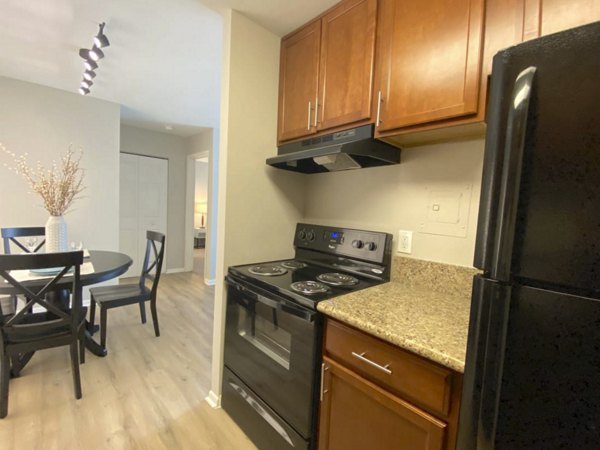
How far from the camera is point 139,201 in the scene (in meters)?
4.57

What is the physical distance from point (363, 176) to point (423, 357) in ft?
3.72

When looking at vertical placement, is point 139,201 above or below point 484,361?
above

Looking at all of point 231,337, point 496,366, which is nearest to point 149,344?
point 231,337

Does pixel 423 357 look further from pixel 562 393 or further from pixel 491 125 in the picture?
pixel 491 125

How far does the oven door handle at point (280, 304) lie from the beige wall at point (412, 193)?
0.69 m

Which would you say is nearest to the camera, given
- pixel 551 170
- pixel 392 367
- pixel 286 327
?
pixel 551 170

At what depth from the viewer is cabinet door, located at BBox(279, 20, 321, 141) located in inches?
62.4

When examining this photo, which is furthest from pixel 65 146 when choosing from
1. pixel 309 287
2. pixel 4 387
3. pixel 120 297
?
pixel 309 287

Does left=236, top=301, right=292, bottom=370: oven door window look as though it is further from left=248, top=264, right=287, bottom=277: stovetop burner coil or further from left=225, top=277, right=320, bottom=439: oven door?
left=248, top=264, right=287, bottom=277: stovetop burner coil

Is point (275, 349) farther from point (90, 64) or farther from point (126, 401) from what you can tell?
point (90, 64)

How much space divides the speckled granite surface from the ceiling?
150 centimetres

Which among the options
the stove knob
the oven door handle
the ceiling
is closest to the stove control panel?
the stove knob

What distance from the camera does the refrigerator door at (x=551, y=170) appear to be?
0.43 metres

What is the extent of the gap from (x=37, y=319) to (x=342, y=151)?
7.52 ft
